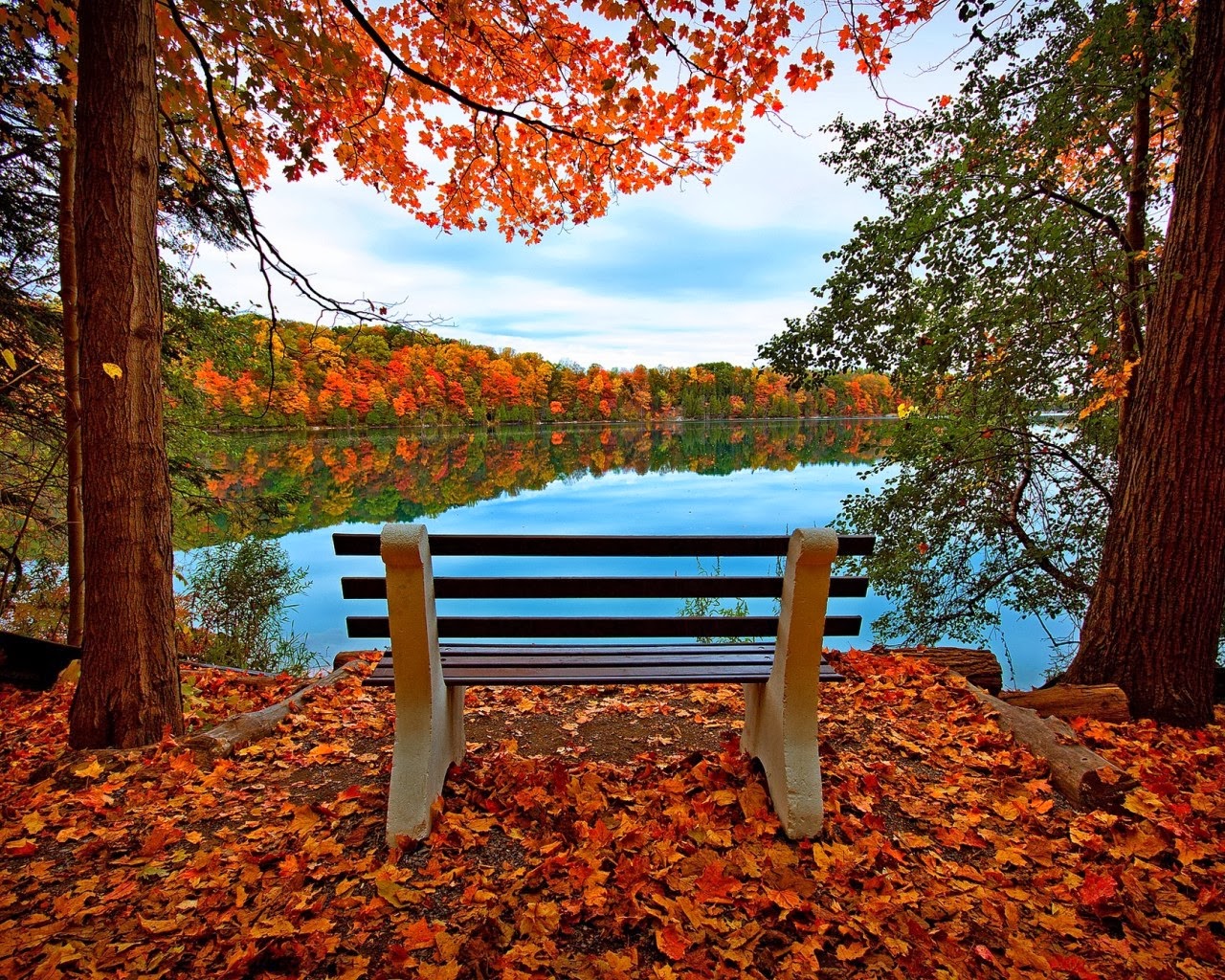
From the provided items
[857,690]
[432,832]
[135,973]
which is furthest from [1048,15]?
[135,973]

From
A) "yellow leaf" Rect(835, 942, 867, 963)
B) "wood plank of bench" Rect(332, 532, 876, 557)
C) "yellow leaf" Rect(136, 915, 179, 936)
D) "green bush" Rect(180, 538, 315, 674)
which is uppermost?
"wood plank of bench" Rect(332, 532, 876, 557)

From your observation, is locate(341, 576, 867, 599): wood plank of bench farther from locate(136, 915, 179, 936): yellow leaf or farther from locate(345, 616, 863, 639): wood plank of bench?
locate(136, 915, 179, 936): yellow leaf

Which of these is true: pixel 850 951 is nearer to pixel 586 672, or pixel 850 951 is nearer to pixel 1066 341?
pixel 586 672

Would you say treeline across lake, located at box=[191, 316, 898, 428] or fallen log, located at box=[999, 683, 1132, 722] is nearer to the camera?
fallen log, located at box=[999, 683, 1132, 722]

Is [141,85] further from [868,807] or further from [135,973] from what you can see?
[868,807]

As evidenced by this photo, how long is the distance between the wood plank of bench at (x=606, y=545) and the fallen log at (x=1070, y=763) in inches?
52.6

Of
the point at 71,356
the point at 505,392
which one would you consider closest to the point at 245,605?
the point at 71,356

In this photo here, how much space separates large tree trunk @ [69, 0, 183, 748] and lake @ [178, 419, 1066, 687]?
7.29ft

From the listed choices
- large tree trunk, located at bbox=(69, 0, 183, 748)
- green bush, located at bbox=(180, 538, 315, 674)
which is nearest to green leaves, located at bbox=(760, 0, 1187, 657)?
large tree trunk, located at bbox=(69, 0, 183, 748)

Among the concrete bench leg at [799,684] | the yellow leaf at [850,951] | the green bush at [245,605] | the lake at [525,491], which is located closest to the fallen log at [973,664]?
the lake at [525,491]

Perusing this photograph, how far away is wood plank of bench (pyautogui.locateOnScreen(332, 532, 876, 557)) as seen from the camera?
211 cm

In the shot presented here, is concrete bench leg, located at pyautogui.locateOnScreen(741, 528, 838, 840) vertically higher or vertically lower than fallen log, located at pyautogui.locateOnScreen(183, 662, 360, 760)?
higher

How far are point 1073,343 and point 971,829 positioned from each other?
17.4ft

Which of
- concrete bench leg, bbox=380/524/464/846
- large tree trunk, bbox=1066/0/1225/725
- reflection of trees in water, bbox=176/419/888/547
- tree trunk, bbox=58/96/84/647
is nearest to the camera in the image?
concrete bench leg, bbox=380/524/464/846
